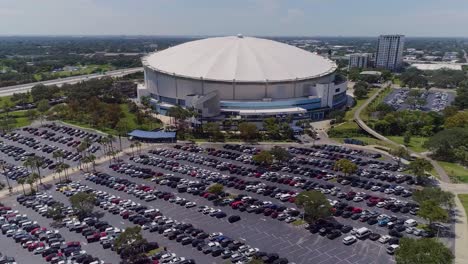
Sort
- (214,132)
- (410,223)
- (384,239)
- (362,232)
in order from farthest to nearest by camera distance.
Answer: (214,132)
(410,223)
(362,232)
(384,239)

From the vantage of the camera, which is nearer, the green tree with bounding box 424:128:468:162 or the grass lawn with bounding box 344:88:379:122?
the green tree with bounding box 424:128:468:162

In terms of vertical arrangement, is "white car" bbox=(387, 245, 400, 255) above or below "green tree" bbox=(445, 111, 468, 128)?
below

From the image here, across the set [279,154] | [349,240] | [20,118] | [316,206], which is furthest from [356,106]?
[20,118]

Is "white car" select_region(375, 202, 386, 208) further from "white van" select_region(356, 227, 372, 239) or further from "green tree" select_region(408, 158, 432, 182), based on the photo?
"green tree" select_region(408, 158, 432, 182)

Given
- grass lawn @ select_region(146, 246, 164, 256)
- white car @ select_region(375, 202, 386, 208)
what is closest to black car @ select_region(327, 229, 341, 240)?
white car @ select_region(375, 202, 386, 208)

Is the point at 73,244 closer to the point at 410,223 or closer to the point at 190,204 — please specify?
the point at 190,204

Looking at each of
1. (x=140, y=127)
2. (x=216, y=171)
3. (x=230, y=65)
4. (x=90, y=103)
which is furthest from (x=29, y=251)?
(x=230, y=65)

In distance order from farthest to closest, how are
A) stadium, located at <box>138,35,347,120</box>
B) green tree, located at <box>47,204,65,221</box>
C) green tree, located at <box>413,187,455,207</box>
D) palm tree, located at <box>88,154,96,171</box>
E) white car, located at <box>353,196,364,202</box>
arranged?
1. stadium, located at <box>138,35,347,120</box>
2. palm tree, located at <box>88,154,96,171</box>
3. white car, located at <box>353,196,364,202</box>
4. green tree, located at <box>47,204,65,221</box>
5. green tree, located at <box>413,187,455,207</box>

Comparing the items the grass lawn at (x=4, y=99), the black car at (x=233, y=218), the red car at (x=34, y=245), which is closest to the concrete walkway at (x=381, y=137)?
the black car at (x=233, y=218)

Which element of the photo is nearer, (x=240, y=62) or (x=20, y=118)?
(x=20, y=118)
